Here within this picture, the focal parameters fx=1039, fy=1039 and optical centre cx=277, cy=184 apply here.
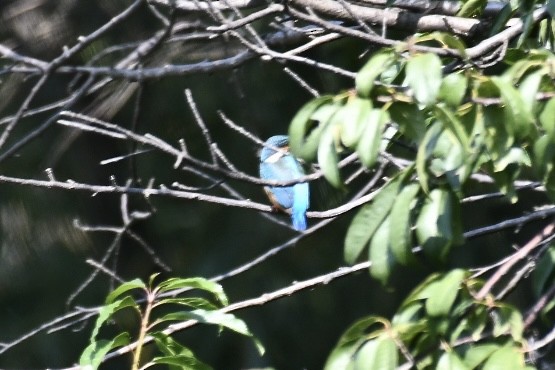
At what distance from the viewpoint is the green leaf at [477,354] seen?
1.41 meters

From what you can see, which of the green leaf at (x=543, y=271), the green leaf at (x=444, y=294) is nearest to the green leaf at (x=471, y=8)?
the green leaf at (x=543, y=271)

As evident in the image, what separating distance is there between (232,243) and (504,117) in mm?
3216

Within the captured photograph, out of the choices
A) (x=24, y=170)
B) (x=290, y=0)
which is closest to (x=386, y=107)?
(x=290, y=0)

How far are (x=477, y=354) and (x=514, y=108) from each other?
343mm

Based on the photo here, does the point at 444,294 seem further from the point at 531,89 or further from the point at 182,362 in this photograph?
the point at 182,362

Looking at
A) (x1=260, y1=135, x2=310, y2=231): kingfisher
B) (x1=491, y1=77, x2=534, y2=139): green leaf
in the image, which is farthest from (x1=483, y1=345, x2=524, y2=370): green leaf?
(x1=260, y1=135, x2=310, y2=231): kingfisher

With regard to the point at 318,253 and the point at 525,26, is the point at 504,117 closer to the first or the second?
the point at 525,26

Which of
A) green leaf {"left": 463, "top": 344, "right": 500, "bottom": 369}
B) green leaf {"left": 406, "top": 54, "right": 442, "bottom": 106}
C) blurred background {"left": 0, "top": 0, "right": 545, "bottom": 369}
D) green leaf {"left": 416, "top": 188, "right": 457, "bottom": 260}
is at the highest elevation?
green leaf {"left": 406, "top": 54, "right": 442, "bottom": 106}

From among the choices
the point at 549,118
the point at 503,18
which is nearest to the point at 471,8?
the point at 503,18

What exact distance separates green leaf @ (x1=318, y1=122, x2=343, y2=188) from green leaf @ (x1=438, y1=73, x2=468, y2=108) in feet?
0.49

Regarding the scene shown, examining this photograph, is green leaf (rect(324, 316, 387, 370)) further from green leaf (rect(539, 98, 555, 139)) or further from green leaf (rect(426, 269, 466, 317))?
green leaf (rect(539, 98, 555, 139))

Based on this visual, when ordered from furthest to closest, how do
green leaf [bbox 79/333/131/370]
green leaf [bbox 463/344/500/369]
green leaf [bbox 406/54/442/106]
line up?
Answer: 1. green leaf [bbox 79/333/131/370]
2. green leaf [bbox 463/344/500/369]
3. green leaf [bbox 406/54/442/106]

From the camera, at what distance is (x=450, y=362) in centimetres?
138

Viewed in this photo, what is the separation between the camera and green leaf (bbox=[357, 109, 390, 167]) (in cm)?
133
